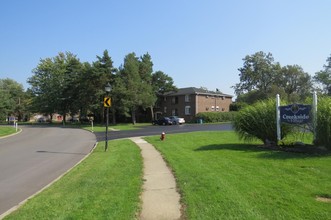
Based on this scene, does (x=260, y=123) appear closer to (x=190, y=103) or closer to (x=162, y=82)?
(x=190, y=103)

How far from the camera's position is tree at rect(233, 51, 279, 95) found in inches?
3501

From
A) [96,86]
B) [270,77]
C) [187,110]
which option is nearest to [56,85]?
[96,86]

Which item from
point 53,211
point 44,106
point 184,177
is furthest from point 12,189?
point 44,106

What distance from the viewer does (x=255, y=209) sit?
6.20 meters

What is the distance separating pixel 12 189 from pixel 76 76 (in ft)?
209

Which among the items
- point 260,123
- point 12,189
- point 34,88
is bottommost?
point 12,189

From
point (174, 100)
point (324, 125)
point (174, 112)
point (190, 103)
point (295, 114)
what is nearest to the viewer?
point (324, 125)

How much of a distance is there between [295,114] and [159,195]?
28.1ft

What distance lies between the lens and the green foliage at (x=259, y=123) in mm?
15281

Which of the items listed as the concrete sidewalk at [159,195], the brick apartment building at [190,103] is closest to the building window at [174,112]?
the brick apartment building at [190,103]

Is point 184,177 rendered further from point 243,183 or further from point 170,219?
point 170,219

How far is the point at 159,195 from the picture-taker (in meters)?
Result: 7.77

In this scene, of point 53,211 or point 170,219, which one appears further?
point 53,211

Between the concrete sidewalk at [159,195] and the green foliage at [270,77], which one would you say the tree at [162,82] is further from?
the concrete sidewalk at [159,195]
